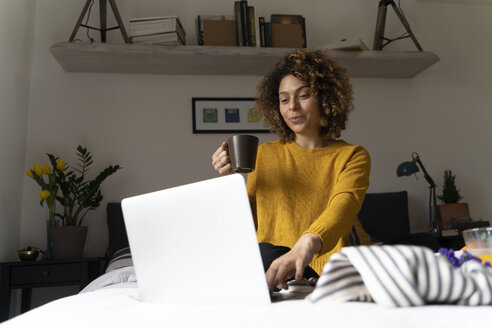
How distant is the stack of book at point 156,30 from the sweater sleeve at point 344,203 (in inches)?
77.0

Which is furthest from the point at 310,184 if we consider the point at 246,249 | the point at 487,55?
the point at 487,55

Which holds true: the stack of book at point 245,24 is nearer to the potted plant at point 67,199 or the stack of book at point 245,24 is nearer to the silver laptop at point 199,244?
the potted plant at point 67,199

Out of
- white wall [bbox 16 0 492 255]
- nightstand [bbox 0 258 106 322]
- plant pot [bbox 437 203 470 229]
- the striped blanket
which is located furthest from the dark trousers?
plant pot [bbox 437 203 470 229]

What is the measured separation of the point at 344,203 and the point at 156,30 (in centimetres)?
227

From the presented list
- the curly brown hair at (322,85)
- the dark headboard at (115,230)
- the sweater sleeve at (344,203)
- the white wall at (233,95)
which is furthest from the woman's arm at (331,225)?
the white wall at (233,95)

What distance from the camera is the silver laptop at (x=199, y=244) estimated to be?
0.71 meters

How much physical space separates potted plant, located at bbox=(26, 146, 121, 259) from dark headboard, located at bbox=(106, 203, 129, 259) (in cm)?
11

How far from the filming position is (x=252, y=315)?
63 cm

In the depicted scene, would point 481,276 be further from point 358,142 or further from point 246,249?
point 358,142

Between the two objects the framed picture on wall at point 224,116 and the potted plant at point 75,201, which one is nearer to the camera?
the potted plant at point 75,201

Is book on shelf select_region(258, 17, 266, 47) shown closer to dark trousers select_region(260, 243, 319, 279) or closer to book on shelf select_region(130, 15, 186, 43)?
book on shelf select_region(130, 15, 186, 43)

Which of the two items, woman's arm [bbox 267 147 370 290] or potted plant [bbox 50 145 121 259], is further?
potted plant [bbox 50 145 121 259]

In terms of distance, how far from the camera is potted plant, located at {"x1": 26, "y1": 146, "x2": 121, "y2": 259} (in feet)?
9.40

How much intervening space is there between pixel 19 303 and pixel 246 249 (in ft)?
9.35
